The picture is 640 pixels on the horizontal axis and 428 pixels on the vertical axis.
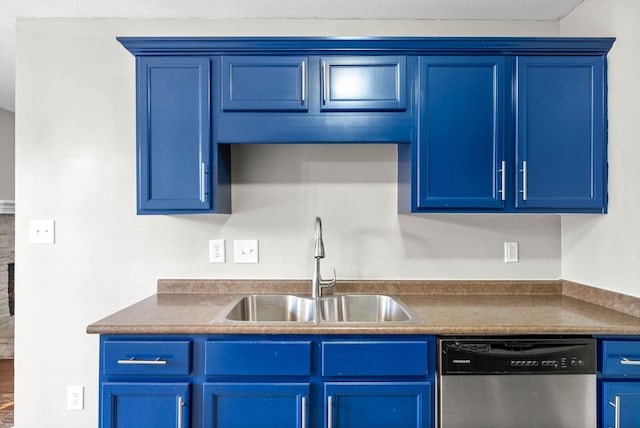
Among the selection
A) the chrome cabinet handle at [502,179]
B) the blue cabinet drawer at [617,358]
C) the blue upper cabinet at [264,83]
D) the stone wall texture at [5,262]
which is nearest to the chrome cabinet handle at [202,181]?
the blue upper cabinet at [264,83]

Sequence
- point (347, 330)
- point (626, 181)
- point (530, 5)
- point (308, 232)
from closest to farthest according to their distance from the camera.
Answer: point (347, 330), point (626, 181), point (530, 5), point (308, 232)

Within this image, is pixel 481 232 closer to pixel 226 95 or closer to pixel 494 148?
pixel 494 148

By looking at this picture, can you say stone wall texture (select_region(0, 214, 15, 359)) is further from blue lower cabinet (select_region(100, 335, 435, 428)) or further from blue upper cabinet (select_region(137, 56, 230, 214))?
blue lower cabinet (select_region(100, 335, 435, 428))

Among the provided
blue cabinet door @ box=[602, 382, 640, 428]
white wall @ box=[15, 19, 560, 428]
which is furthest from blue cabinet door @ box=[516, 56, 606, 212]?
blue cabinet door @ box=[602, 382, 640, 428]

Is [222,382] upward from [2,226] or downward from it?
downward

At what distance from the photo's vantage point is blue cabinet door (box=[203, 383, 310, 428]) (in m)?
1.60

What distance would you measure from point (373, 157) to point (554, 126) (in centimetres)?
91

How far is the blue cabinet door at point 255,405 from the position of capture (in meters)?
1.60

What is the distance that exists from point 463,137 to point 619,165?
717mm

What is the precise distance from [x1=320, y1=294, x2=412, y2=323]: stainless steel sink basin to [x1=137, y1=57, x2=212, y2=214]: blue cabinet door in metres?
0.87

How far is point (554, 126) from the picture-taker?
197 centimetres

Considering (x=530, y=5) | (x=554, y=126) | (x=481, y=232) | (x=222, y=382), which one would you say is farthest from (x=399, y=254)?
(x=530, y=5)

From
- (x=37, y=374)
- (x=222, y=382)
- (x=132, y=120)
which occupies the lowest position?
(x=37, y=374)

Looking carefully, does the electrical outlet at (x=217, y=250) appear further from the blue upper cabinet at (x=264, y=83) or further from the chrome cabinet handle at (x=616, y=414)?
the chrome cabinet handle at (x=616, y=414)
